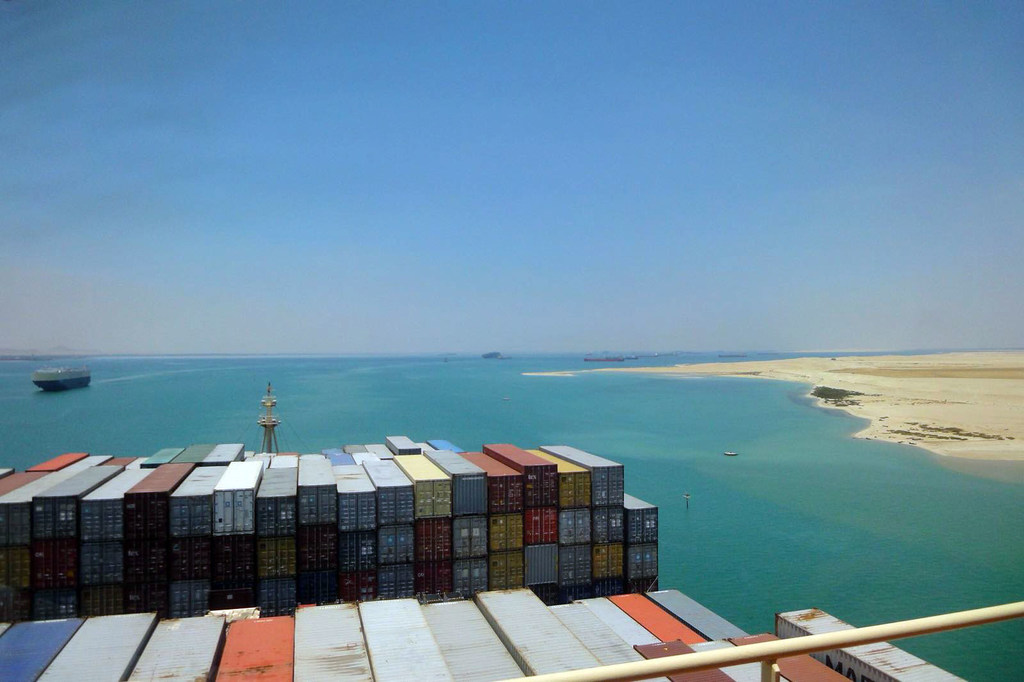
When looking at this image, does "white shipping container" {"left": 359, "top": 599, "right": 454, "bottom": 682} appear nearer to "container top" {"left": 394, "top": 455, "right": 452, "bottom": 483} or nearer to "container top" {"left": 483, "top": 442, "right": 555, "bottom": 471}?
"container top" {"left": 394, "top": 455, "right": 452, "bottom": 483}

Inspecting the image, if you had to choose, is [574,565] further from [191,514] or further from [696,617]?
[191,514]

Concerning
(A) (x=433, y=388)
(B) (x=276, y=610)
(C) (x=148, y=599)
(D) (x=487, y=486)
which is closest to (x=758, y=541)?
(D) (x=487, y=486)

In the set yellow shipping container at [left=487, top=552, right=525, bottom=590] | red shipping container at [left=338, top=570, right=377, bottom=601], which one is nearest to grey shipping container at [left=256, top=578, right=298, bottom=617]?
red shipping container at [left=338, top=570, right=377, bottom=601]

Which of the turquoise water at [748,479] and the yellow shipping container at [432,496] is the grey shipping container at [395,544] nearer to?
the yellow shipping container at [432,496]

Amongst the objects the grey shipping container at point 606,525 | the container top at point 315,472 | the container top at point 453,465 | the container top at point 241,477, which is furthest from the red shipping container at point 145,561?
the grey shipping container at point 606,525

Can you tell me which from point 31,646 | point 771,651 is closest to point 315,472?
point 31,646

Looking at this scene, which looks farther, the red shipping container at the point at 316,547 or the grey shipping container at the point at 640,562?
the grey shipping container at the point at 640,562

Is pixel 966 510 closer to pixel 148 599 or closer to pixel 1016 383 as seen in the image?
pixel 148 599
